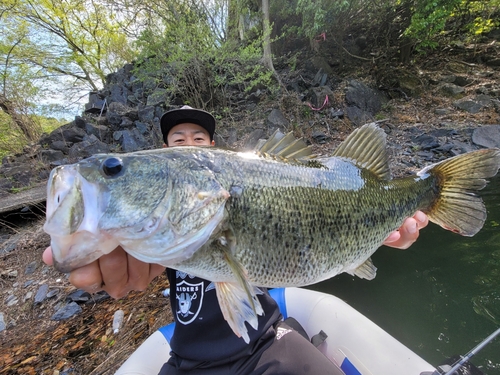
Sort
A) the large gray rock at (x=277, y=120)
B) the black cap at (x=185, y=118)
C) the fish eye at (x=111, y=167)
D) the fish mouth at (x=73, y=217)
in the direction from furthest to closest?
the large gray rock at (x=277, y=120) < the black cap at (x=185, y=118) < the fish eye at (x=111, y=167) < the fish mouth at (x=73, y=217)

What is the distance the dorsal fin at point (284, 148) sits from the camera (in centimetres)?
159

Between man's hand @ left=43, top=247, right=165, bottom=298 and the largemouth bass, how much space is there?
26 cm

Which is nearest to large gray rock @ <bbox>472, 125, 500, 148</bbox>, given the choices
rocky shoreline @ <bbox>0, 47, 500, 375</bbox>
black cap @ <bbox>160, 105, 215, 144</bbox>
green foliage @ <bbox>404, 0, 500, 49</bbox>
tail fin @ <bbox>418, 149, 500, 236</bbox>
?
rocky shoreline @ <bbox>0, 47, 500, 375</bbox>

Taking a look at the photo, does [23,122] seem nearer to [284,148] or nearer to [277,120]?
[277,120]

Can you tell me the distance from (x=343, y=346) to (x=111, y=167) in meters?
2.39

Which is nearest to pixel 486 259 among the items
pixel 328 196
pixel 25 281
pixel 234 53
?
pixel 328 196

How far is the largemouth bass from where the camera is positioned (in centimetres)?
107

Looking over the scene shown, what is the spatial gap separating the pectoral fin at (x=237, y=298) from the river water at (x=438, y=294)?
9.80 feet

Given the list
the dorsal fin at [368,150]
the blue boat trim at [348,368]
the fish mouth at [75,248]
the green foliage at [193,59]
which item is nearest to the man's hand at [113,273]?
the fish mouth at [75,248]

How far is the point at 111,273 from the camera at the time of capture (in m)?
1.40

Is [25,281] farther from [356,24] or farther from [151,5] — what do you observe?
[356,24]

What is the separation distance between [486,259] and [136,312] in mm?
5409

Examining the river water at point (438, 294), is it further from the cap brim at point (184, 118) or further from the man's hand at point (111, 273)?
the man's hand at point (111, 273)

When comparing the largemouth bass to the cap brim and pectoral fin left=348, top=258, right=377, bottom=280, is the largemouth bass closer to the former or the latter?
pectoral fin left=348, top=258, right=377, bottom=280
